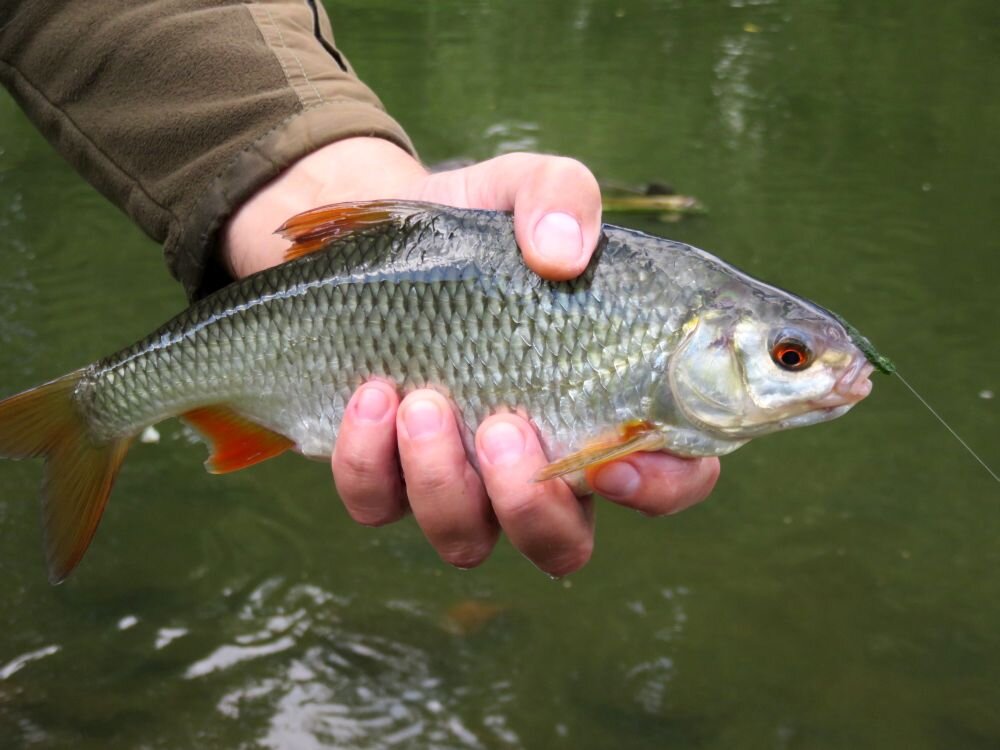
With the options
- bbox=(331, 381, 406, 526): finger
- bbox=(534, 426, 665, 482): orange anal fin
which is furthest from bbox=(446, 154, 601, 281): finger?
bbox=(331, 381, 406, 526): finger

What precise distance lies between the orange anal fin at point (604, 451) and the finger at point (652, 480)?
0.10 m

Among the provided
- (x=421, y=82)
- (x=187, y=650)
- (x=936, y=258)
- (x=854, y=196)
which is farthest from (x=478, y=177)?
(x=421, y=82)

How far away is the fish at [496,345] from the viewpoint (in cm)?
217

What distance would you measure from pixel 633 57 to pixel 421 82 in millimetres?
2979

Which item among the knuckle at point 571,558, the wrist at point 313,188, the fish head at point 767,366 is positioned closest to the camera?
the fish head at point 767,366

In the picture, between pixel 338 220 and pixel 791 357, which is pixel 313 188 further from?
pixel 791 357

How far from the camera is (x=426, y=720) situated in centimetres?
420

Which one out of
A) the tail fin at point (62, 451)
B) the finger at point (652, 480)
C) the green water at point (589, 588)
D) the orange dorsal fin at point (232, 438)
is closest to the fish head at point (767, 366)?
the finger at point (652, 480)

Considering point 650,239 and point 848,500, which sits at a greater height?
point 650,239

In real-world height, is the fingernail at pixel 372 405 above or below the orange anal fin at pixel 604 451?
above

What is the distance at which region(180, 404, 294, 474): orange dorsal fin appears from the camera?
103 inches

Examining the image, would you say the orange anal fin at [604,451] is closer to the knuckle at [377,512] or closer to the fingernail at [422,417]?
the fingernail at [422,417]

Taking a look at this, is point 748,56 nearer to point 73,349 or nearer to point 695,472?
point 73,349

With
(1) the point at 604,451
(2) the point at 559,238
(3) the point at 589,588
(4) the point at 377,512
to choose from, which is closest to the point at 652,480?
(1) the point at 604,451
